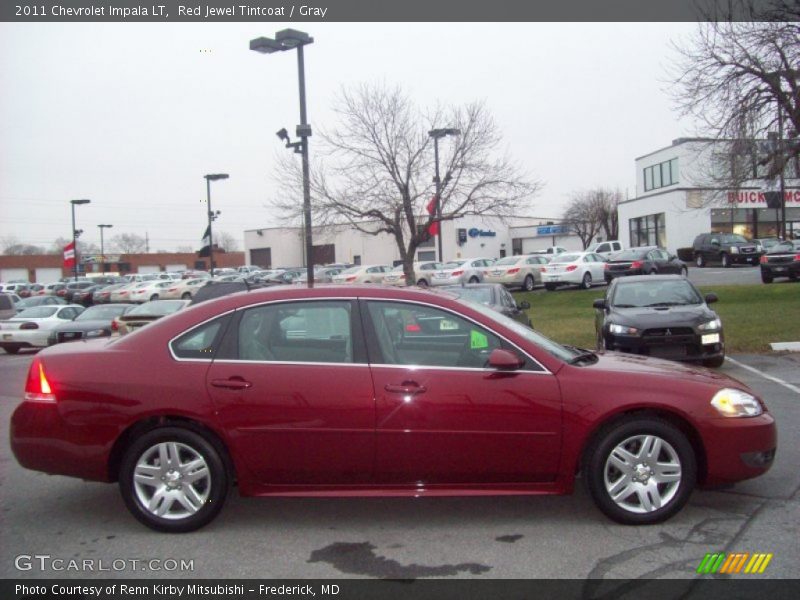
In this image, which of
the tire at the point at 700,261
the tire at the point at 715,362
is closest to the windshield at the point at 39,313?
the tire at the point at 715,362

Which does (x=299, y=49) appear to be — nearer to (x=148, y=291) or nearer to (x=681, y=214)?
(x=148, y=291)

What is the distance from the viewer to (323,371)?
15.6 ft

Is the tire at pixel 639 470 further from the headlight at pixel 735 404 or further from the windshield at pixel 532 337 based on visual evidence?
the windshield at pixel 532 337

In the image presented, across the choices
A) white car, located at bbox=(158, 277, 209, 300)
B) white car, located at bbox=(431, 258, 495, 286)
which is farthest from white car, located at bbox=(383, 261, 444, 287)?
white car, located at bbox=(158, 277, 209, 300)

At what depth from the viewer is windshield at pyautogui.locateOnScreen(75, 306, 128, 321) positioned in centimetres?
1878

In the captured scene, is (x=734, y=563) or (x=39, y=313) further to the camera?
(x=39, y=313)

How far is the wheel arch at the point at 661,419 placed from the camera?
4.75 meters

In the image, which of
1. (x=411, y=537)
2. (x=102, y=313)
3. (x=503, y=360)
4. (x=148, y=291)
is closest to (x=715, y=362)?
(x=503, y=360)

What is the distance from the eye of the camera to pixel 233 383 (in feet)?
15.6

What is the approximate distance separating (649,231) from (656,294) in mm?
44656

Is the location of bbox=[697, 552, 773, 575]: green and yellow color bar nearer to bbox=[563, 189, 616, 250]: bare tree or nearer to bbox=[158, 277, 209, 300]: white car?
bbox=[158, 277, 209, 300]: white car

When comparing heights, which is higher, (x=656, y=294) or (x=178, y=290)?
(x=656, y=294)

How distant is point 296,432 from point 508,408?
4.36 ft

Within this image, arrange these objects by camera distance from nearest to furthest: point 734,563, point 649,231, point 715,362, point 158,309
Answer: point 734,563
point 715,362
point 158,309
point 649,231
